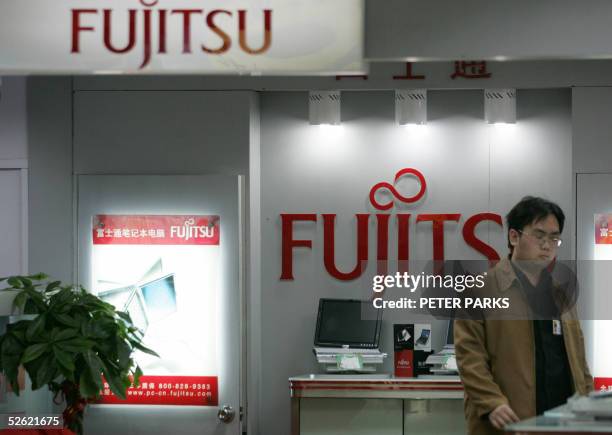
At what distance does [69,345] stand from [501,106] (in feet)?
10.8

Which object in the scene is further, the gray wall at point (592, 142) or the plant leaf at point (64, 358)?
the gray wall at point (592, 142)

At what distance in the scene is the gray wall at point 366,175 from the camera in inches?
281

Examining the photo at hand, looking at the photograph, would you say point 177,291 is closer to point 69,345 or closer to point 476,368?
point 69,345

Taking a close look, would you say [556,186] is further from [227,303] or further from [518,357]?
[518,357]

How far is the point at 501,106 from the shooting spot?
7043mm

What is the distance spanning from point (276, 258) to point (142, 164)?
1136 mm

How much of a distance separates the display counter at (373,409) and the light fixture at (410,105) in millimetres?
1755

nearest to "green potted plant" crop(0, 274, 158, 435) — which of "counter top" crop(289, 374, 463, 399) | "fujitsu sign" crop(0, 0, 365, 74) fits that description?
"counter top" crop(289, 374, 463, 399)

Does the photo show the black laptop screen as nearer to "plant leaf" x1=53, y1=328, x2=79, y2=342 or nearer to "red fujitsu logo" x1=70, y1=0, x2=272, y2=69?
"plant leaf" x1=53, y1=328, x2=79, y2=342

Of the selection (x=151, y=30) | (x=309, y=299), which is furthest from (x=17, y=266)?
(x=151, y=30)

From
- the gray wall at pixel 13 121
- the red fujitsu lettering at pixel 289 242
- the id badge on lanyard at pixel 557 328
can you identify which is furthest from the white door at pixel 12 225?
the id badge on lanyard at pixel 557 328

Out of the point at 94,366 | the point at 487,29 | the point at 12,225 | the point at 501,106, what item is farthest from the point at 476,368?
the point at 12,225
